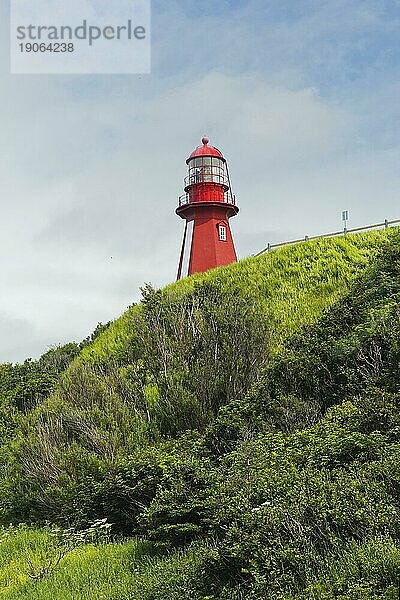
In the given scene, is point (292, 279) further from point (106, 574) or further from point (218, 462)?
point (106, 574)

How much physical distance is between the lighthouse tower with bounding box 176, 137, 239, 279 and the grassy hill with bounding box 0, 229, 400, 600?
11.3m

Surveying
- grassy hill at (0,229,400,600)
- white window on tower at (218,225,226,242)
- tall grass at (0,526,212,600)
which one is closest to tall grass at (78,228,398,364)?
grassy hill at (0,229,400,600)

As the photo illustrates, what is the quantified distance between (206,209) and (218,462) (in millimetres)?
20749

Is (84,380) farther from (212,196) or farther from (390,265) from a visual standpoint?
(212,196)

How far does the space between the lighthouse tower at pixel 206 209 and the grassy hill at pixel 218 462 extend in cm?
1127

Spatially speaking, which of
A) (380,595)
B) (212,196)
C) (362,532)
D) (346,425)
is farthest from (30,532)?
(212,196)

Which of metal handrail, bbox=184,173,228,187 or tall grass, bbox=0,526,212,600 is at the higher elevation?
metal handrail, bbox=184,173,228,187

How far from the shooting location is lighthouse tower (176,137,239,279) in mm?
29266

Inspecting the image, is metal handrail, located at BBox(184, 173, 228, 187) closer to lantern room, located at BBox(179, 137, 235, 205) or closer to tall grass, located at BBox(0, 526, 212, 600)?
lantern room, located at BBox(179, 137, 235, 205)

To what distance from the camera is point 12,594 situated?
7.36 m

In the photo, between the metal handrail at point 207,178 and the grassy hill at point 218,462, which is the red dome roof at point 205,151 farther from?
the grassy hill at point 218,462

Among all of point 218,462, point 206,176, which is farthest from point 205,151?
point 218,462

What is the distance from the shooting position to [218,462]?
9.42 m

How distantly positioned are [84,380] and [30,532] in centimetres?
384
